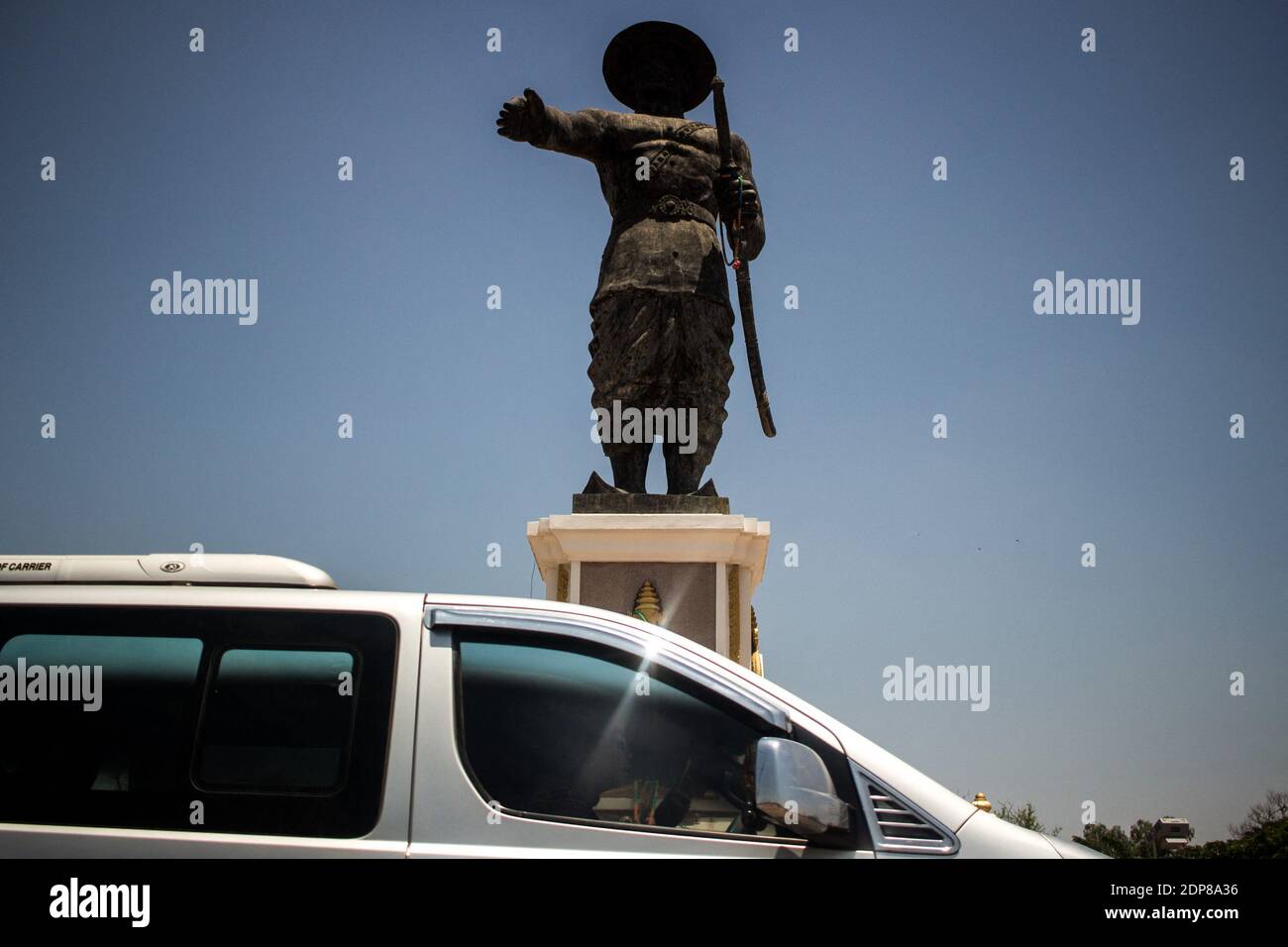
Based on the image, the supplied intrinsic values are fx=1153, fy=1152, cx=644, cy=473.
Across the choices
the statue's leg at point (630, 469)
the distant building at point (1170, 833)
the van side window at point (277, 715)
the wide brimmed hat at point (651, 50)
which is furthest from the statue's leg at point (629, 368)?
the van side window at point (277, 715)

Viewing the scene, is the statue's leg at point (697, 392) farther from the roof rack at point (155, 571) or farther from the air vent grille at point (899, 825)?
the air vent grille at point (899, 825)

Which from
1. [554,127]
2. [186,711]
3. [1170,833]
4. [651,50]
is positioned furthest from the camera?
[651,50]

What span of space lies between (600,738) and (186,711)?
Answer: 92cm

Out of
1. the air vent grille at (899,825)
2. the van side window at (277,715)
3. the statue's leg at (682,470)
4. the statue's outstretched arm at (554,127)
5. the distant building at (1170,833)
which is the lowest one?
the distant building at (1170,833)

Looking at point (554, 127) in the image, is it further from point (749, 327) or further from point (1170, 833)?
point (1170, 833)

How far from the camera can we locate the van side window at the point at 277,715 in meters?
2.53

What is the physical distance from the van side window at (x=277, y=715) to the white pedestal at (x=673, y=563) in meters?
4.36

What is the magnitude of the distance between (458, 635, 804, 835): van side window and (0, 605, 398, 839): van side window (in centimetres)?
23

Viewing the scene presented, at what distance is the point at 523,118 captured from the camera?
7316mm

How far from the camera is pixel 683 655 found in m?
2.60

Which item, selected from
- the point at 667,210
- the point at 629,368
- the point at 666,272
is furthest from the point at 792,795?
the point at 667,210

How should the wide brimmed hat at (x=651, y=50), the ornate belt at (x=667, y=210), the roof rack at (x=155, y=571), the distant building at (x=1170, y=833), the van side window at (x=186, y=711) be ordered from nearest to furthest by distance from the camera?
the van side window at (x=186, y=711), the roof rack at (x=155, y=571), the distant building at (x=1170, y=833), the ornate belt at (x=667, y=210), the wide brimmed hat at (x=651, y=50)
